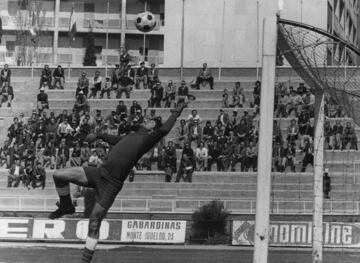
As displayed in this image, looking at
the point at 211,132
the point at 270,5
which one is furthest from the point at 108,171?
the point at 270,5

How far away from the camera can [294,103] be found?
3497 centimetres

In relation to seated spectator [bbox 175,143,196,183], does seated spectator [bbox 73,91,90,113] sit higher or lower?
higher

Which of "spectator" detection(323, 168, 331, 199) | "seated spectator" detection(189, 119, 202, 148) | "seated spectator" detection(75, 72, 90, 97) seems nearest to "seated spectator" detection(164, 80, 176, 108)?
"seated spectator" detection(189, 119, 202, 148)

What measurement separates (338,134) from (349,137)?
1.71ft

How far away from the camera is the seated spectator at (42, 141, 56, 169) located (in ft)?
114

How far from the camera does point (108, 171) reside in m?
11.4

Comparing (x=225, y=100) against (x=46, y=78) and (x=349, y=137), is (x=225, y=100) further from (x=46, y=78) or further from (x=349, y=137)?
(x=46, y=78)

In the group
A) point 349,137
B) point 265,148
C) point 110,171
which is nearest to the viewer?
point 265,148

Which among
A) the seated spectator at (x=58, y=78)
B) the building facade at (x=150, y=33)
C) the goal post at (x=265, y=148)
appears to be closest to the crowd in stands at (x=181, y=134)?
the seated spectator at (x=58, y=78)

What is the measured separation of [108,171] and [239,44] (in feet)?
145

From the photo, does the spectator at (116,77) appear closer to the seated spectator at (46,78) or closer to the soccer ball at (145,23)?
the seated spectator at (46,78)

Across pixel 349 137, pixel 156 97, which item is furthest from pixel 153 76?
pixel 349 137

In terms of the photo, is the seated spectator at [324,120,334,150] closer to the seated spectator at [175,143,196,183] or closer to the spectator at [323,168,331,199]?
the spectator at [323,168,331,199]

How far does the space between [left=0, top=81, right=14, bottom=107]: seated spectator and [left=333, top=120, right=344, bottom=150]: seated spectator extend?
58.2 ft
